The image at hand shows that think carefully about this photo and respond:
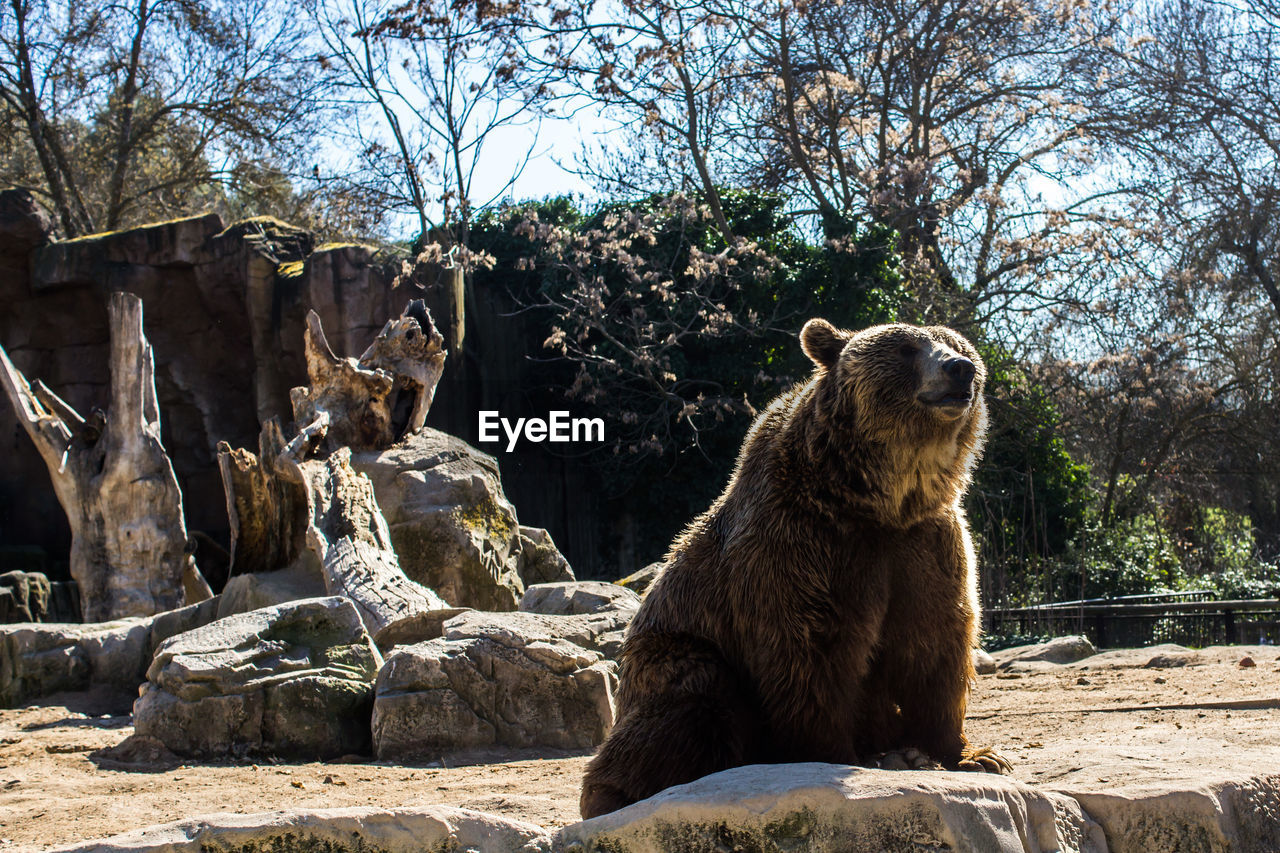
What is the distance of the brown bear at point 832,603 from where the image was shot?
2867 mm

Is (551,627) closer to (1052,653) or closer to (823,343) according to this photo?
(823,343)

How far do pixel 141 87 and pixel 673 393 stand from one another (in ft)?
35.8

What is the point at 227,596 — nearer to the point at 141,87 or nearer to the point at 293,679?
the point at 293,679

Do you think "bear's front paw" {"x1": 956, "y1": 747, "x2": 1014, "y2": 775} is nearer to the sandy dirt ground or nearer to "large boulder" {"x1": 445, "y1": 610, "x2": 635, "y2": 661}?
the sandy dirt ground

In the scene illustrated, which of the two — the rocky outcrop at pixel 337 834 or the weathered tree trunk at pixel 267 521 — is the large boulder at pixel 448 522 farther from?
the rocky outcrop at pixel 337 834

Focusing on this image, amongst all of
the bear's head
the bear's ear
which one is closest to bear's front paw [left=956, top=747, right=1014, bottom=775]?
the bear's head

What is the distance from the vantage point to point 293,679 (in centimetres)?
546

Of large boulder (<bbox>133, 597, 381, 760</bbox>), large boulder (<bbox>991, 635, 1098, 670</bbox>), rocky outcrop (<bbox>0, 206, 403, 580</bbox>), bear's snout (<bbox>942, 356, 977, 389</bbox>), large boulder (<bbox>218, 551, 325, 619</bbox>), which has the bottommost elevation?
large boulder (<bbox>991, 635, 1098, 670</bbox>)

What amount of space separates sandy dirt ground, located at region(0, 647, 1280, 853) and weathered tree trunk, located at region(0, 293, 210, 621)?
409 cm

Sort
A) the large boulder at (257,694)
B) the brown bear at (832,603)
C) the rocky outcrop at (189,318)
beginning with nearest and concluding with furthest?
the brown bear at (832,603) < the large boulder at (257,694) < the rocky outcrop at (189,318)

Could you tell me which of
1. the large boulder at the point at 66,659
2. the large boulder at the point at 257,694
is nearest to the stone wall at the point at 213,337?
the large boulder at the point at 66,659

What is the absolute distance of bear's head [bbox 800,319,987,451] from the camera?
3016mm

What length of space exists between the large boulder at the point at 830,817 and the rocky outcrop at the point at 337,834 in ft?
0.80

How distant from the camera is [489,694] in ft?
18.2
